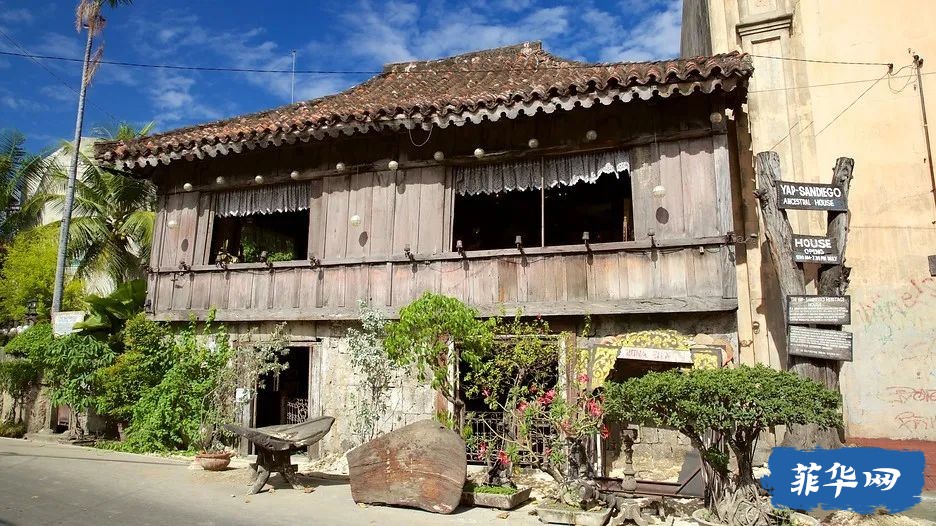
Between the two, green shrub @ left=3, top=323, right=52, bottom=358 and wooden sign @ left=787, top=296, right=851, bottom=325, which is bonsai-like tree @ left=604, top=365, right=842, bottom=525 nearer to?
wooden sign @ left=787, top=296, right=851, bottom=325

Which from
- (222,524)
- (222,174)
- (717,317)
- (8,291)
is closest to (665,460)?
(717,317)

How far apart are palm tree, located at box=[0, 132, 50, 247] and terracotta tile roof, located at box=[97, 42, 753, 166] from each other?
13.1m

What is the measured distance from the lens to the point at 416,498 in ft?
21.5

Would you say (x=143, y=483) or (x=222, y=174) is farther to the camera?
(x=222, y=174)

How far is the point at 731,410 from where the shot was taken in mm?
5156

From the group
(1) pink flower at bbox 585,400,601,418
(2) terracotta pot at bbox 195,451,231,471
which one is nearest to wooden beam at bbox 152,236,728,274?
(1) pink flower at bbox 585,400,601,418

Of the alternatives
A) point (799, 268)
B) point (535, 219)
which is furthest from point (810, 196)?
point (535, 219)

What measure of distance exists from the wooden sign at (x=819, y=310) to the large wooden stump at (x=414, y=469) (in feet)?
14.2

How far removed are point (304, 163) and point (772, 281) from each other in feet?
26.2

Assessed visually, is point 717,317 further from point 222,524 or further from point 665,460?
point 222,524

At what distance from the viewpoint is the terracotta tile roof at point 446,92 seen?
7949 mm

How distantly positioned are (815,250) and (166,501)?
8280 mm

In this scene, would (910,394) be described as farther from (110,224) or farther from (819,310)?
(110,224)

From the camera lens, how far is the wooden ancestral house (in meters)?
8.17
